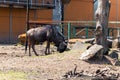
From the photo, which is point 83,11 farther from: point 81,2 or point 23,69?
point 23,69

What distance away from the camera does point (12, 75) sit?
11.2 metres

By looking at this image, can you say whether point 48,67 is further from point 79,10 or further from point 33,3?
point 79,10

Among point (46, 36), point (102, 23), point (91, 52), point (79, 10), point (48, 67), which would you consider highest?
point (79, 10)

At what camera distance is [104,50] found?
1483cm

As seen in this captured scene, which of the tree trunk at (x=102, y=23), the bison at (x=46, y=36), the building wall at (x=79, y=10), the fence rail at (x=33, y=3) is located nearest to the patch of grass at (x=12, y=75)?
the tree trunk at (x=102, y=23)

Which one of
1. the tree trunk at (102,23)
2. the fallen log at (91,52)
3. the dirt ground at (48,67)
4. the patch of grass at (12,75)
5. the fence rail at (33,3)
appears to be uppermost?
the fence rail at (33,3)

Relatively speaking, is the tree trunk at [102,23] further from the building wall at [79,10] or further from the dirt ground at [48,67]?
the building wall at [79,10]

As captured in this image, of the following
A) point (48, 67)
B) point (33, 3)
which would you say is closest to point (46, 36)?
point (48, 67)

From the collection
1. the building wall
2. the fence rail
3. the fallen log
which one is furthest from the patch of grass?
the building wall

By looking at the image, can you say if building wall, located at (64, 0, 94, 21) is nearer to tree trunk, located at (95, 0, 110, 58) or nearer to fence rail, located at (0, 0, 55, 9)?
fence rail, located at (0, 0, 55, 9)

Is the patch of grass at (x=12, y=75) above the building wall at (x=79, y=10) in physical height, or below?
below

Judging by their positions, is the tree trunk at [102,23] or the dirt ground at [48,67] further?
the tree trunk at [102,23]

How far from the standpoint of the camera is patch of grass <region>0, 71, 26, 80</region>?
35.3 ft

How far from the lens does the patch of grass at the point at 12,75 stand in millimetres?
10758
